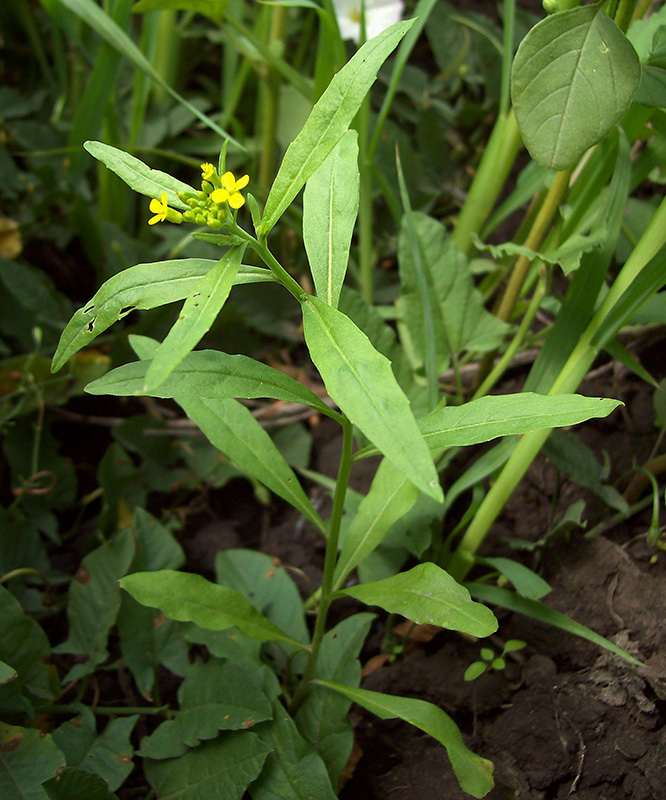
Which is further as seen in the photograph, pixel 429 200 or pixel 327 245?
pixel 429 200

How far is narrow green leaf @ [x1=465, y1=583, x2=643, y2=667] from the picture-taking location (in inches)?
32.4

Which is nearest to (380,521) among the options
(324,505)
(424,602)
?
(424,602)

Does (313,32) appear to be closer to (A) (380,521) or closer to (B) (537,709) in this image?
(A) (380,521)

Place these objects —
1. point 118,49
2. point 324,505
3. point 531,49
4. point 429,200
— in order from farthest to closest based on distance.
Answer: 1. point 429,200
2. point 324,505
3. point 118,49
4. point 531,49

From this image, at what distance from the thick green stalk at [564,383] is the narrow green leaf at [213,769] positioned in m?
0.38

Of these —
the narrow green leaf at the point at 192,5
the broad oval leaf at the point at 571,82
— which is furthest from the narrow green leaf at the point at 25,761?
the narrow green leaf at the point at 192,5

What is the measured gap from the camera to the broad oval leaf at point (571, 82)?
0.67 metres

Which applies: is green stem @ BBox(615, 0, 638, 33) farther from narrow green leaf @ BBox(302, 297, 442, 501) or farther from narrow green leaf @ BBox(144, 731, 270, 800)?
narrow green leaf @ BBox(144, 731, 270, 800)

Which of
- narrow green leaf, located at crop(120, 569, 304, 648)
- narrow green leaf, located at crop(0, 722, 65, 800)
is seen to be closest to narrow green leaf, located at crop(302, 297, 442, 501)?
narrow green leaf, located at crop(120, 569, 304, 648)

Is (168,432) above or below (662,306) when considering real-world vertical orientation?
below

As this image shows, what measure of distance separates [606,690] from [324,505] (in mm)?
602

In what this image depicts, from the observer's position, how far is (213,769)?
827 mm

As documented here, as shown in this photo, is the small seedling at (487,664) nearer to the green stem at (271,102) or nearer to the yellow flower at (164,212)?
the yellow flower at (164,212)

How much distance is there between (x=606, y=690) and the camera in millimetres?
849
